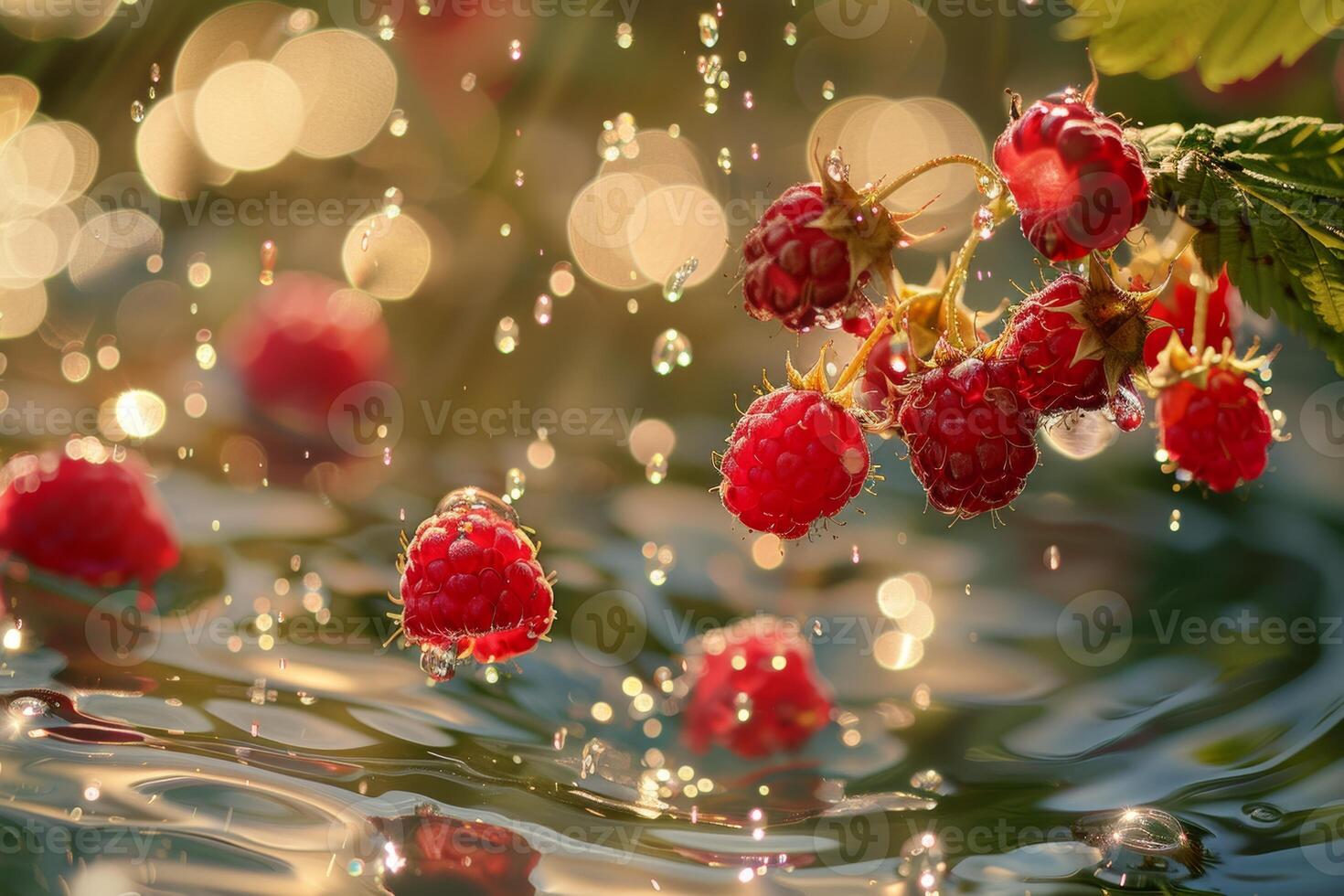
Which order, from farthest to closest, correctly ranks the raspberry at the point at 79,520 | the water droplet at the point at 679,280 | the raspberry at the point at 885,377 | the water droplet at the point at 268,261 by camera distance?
the water droplet at the point at 268,261, the water droplet at the point at 679,280, the raspberry at the point at 79,520, the raspberry at the point at 885,377

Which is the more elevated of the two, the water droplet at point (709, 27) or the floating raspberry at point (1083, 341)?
the water droplet at point (709, 27)

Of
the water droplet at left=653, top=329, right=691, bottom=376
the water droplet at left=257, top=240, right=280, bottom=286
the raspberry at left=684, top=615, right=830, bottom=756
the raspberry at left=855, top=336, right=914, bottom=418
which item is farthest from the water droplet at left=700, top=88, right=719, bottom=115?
the raspberry at left=855, top=336, right=914, bottom=418

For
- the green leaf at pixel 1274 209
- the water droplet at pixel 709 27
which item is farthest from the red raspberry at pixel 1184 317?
the water droplet at pixel 709 27

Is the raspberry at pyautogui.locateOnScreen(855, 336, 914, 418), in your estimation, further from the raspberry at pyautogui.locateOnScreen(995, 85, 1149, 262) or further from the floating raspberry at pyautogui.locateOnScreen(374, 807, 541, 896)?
the floating raspberry at pyautogui.locateOnScreen(374, 807, 541, 896)

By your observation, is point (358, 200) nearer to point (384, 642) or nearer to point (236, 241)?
point (236, 241)

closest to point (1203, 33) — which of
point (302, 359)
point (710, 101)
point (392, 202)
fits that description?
point (710, 101)

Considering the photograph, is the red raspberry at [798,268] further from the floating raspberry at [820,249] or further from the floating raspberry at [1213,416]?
the floating raspberry at [1213,416]
